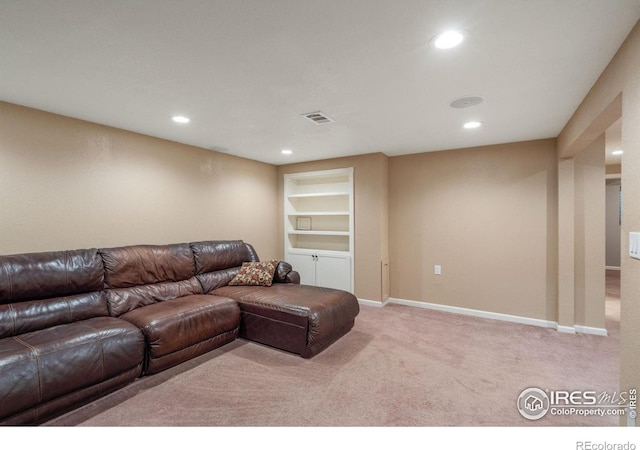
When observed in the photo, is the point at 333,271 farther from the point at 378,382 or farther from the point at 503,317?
the point at 378,382

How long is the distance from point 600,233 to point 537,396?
7.11ft

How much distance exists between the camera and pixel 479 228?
4047 millimetres

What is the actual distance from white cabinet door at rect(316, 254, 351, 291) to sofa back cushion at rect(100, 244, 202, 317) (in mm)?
2059

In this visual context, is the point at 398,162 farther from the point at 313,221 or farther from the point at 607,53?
the point at 607,53

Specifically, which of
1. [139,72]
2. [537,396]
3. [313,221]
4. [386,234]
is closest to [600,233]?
[537,396]

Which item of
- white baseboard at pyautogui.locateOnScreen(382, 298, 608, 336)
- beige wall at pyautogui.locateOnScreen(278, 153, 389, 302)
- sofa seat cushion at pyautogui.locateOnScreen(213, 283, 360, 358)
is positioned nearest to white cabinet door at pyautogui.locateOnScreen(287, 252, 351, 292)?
beige wall at pyautogui.locateOnScreen(278, 153, 389, 302)

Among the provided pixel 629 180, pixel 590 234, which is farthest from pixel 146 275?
pixel 590 234

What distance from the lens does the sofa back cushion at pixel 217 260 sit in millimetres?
3674

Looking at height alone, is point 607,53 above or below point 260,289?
above

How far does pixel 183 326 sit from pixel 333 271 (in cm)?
267

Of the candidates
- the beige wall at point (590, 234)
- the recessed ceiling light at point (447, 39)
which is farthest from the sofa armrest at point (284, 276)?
the beige wall at point (590, 234)

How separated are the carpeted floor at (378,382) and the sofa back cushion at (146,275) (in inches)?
32.2

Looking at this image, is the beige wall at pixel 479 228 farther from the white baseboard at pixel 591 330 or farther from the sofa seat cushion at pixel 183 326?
the sofa seat cushion at pixel 183 326

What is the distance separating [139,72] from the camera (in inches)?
80.2
